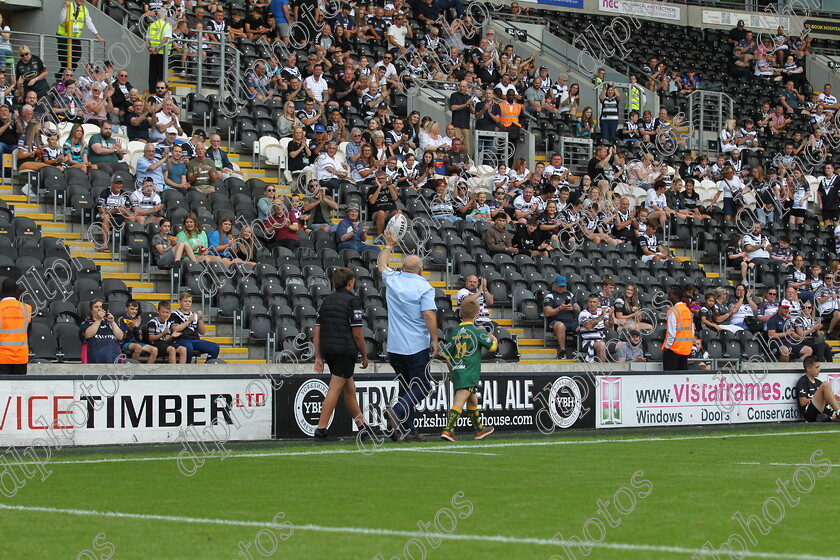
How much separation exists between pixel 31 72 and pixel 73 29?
9.30 ft

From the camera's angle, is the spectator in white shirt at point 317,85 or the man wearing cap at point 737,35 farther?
the man wearing cap at point 737,35

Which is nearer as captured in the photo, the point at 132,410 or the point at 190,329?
the point at 132,410

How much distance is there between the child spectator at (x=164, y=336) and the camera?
1678 centimetres

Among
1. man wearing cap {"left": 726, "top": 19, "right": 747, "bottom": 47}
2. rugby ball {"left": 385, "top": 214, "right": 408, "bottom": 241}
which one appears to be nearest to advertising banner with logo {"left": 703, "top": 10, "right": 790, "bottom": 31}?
man wearing cap {"left": 726, "top": 19, "right": 747, "bottom": 47}

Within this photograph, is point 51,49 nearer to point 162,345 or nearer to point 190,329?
point 190,329

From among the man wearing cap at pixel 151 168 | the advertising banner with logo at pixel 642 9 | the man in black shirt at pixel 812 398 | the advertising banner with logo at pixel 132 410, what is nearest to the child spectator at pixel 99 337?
the advertising banner with logo at pixel 132 410

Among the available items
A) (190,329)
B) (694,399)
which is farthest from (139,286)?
(694,399)

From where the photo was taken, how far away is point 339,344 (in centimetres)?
1343

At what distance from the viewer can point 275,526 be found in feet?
23.4

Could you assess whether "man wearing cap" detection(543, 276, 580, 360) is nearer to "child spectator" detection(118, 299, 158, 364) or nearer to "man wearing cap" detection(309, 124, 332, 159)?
"man wearing cap" detection(309, 124, 332, 159)

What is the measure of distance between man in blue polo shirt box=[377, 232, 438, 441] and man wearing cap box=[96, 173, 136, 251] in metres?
7.10

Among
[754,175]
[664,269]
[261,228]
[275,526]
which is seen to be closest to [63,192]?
[261,228]

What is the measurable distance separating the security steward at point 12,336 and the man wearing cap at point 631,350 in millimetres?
10276

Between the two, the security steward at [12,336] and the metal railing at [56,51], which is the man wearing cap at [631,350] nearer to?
the security steward at [12,336]
